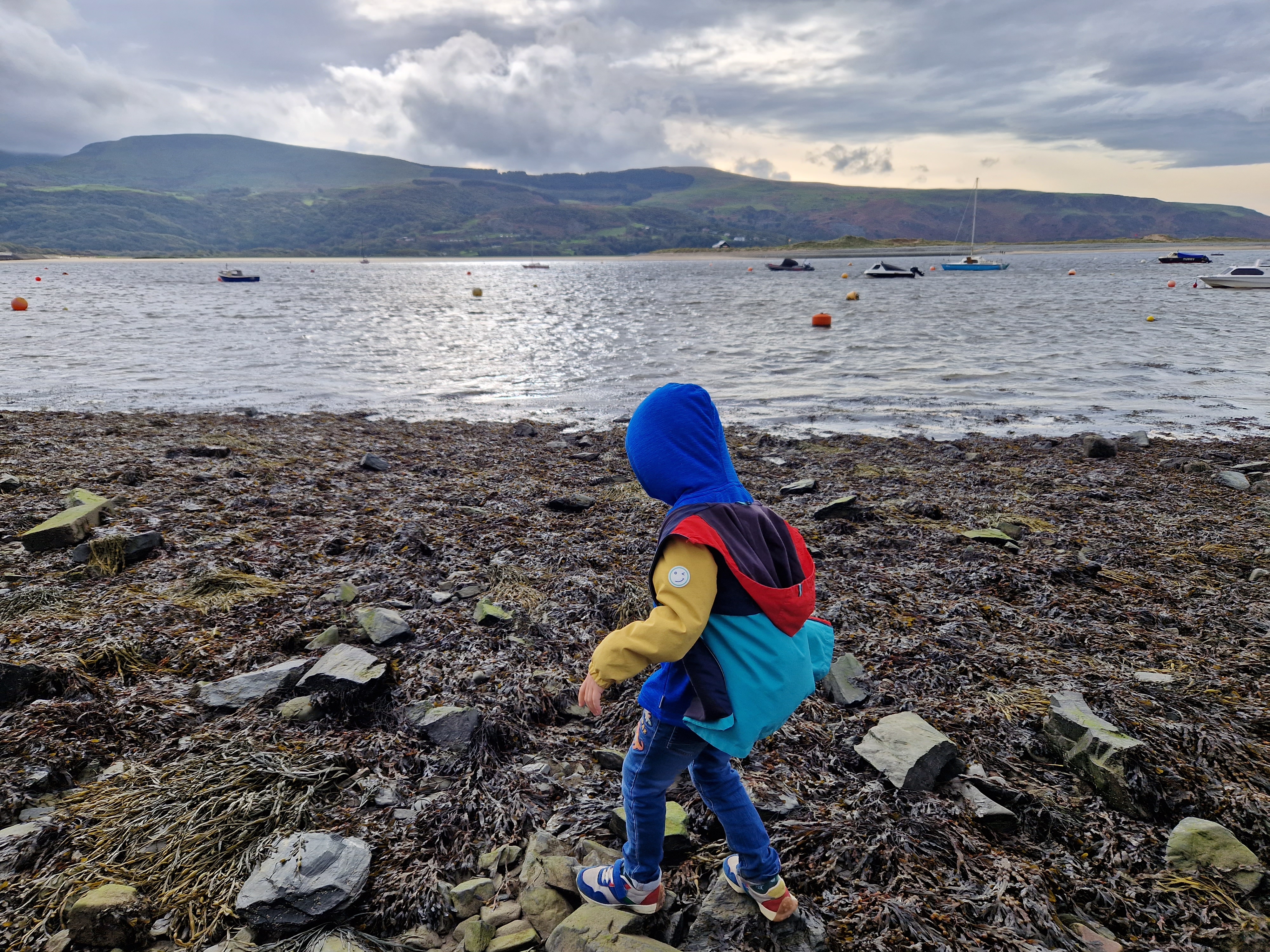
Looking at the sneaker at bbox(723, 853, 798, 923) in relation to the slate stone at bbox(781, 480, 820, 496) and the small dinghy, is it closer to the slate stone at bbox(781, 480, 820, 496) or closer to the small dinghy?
the slate stone at bbox(781, 480, 820, 496)

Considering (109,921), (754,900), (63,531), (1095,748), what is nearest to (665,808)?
(754,900)

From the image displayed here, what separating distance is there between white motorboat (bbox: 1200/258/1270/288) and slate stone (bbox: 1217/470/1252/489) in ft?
198

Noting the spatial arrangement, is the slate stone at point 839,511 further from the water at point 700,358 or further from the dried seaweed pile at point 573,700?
the water at point 700,358

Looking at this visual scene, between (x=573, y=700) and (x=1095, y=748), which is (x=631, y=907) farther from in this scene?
(x=1095, y=748)

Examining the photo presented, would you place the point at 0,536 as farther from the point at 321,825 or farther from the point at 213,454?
the point at 321,825

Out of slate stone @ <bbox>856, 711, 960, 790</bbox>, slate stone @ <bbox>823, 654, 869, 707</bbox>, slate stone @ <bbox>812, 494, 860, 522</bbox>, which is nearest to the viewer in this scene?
slate stone @ <bbox>856, 711, 960, 790</bbox>

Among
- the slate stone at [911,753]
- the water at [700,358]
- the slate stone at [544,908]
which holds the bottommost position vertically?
the water at [700,358]

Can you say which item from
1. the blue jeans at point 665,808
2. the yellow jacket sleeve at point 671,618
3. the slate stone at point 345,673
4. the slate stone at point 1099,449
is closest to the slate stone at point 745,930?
the blue jeans at point 665,808

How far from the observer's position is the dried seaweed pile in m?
3.03

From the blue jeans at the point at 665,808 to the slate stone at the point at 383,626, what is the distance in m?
2.62

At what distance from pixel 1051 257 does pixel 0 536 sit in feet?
652

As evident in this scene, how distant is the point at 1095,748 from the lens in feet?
11.8

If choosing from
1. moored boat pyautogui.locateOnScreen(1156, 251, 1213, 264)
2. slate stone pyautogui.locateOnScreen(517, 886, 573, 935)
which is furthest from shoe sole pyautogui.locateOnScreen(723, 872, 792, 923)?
moored boat pyautogui.locateOnScreen(1156, 251, 1213, 264)

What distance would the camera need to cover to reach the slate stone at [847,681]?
437cm
